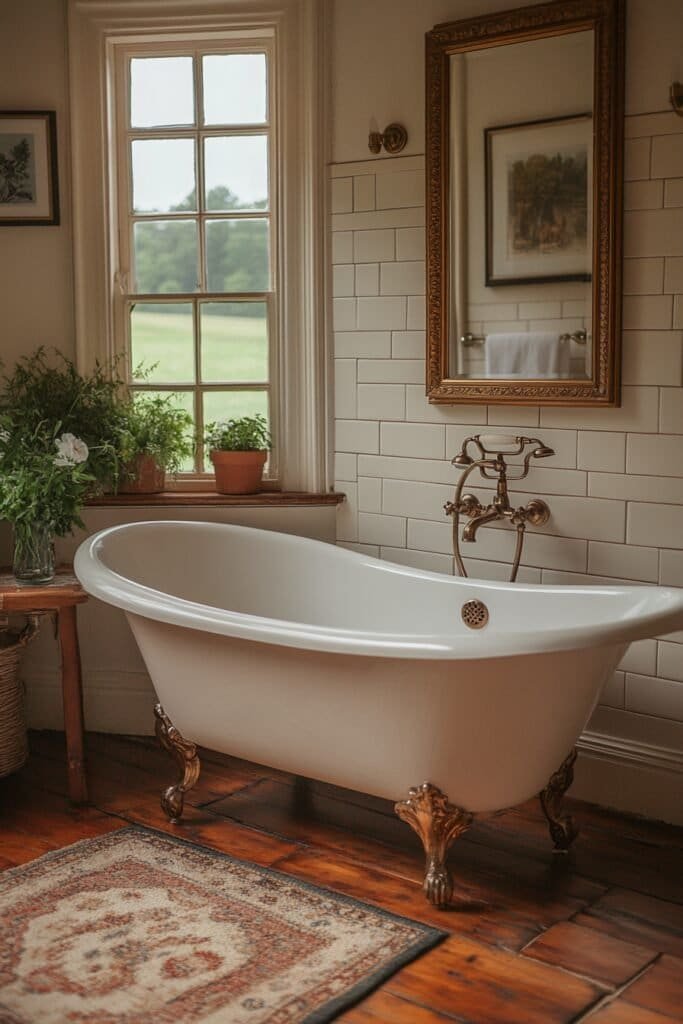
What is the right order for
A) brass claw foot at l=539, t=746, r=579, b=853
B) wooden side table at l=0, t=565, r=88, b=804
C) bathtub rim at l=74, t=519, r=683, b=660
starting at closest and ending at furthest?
bathtub rim at l=74, t=519, r=683, b=660 → brass claw foot at l=539, t=746, r=579, b=853 → wooden side table at l=0, t=565, r=88, b=804

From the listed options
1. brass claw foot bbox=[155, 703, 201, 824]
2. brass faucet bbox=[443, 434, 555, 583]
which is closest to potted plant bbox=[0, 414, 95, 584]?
brass claw foot bbox=[155, 703, 201, 824]

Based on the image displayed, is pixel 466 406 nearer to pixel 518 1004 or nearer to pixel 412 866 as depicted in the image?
pixel 412 866

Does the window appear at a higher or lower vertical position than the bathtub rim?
higher

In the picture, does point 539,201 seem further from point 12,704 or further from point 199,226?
point 12,704

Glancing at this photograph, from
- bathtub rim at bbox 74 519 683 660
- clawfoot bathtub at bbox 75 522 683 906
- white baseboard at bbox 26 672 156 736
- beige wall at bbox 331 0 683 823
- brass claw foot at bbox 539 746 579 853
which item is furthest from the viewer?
white baseboard at bbox 26 672 156 736

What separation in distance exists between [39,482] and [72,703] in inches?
26.0

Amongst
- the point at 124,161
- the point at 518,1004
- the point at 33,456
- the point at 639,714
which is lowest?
the point at 518,1004

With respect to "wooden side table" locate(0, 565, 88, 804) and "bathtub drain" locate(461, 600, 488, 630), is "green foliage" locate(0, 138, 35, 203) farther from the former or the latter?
Answer: "bathtub drain" locate(461, 600, 488, 630)

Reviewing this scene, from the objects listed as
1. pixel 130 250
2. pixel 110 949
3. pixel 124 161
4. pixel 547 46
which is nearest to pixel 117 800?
pixel 110 949

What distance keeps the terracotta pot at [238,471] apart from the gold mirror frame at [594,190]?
2.17 feet

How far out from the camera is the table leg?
3262 millimetres

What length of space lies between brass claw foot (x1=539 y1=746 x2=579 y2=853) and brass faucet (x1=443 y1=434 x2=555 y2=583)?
22.6 inches

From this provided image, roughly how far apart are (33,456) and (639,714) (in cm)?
192

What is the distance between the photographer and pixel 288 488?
386cm
